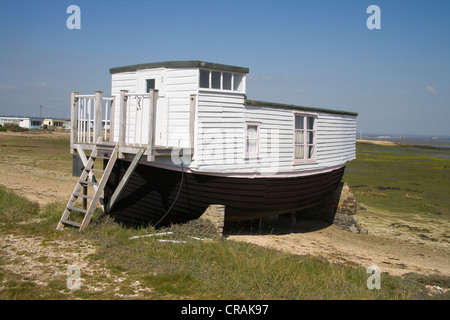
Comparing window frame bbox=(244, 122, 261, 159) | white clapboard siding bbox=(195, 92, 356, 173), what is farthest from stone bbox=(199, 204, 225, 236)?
window frame bbox=(244, 122, 261, 159)

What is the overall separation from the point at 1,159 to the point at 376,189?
2370 centimetres

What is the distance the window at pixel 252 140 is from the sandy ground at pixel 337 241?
2.42 metres

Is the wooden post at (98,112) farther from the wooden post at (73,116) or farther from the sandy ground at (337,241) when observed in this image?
the sandy ground at (337,241)

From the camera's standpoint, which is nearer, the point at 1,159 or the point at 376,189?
the point at 376,189

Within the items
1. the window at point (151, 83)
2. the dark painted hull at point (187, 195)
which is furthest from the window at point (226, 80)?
the dark painted hull at point (187, 195)

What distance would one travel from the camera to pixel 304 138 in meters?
13.4

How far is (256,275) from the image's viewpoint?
7.30 metres

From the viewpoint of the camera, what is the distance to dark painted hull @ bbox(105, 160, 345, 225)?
10.7 metres

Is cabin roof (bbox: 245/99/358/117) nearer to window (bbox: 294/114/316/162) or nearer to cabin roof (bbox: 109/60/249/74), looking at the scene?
window (bbox: 294/114/316/162)

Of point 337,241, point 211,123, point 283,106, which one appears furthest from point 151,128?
point 337,241

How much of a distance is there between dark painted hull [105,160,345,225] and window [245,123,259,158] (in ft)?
2.27

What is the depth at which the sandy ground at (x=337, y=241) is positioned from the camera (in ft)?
28.4
